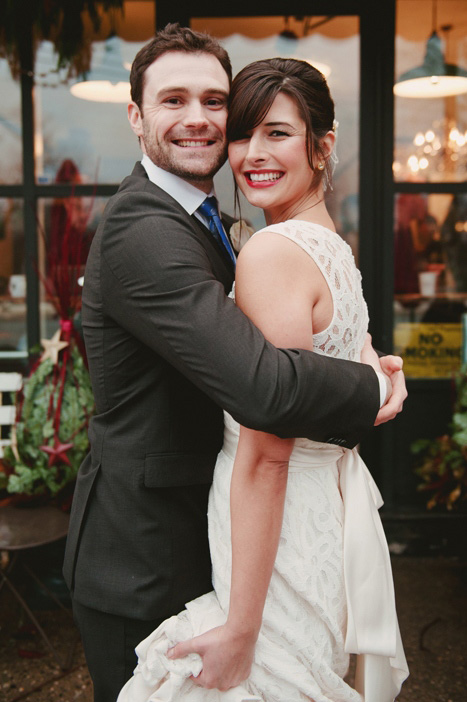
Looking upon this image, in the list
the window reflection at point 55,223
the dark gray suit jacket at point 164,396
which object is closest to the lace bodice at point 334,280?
the dark gray suit jacket at point 164,396

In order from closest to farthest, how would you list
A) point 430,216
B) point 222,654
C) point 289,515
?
point 222,654 → point 289,515 → point 430,216

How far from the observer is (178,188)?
1.78 metres

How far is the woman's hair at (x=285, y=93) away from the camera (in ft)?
5.36

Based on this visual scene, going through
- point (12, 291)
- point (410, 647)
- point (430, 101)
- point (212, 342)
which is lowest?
point (410, 647)

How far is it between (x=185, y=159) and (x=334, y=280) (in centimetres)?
57

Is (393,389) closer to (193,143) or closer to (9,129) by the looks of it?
(193,143)

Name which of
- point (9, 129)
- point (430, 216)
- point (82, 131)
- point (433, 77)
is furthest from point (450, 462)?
point (9, 129)

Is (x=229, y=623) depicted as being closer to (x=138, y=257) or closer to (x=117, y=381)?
(x=117, y=381)

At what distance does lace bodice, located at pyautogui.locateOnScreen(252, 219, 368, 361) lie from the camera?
5.00 ft

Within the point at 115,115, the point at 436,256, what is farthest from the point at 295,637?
the point at 115,115

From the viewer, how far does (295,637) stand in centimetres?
156

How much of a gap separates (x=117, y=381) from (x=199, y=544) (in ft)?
1.55

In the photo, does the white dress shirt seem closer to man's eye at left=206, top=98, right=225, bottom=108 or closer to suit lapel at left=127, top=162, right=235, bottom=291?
suit lapel at left=127, top=162, right=235, bottom=291

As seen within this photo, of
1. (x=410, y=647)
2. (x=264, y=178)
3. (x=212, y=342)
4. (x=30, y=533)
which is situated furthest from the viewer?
(x=410, y=647)
